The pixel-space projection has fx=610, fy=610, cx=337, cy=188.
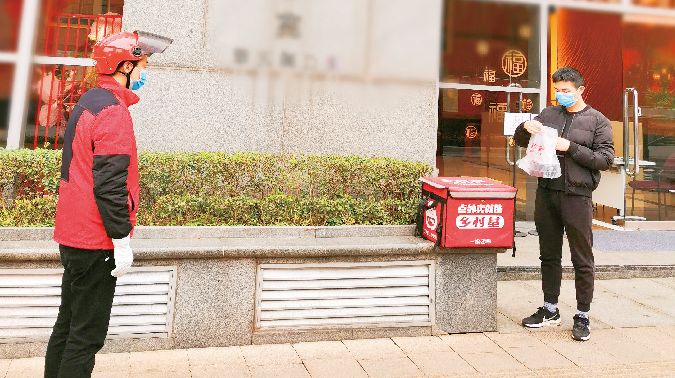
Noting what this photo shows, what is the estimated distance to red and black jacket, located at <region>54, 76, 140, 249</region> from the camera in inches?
122

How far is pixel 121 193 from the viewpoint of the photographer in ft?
10.3

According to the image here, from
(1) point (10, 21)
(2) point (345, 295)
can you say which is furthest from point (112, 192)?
(1) point (10, 21)

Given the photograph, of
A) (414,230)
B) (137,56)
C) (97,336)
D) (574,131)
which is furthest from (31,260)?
(574,131)

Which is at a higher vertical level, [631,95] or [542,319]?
[631,95]

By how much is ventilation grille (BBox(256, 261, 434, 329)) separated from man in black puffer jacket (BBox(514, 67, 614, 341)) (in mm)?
1224

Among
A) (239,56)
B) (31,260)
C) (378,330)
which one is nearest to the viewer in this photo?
(31,260)

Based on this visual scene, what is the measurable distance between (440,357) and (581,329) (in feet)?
4.46

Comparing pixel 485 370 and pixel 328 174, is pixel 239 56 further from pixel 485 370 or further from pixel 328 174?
pixel 485 370

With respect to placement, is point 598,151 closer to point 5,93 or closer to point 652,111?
point 652,111

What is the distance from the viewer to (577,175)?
5051mm

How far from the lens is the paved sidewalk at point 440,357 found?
14.0 feet

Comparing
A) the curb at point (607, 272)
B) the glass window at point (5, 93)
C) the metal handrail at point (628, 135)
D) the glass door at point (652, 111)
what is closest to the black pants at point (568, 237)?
the curb at point (607, 272)

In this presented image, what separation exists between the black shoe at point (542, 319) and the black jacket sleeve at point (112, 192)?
367cm

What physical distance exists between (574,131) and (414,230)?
5.19ft
